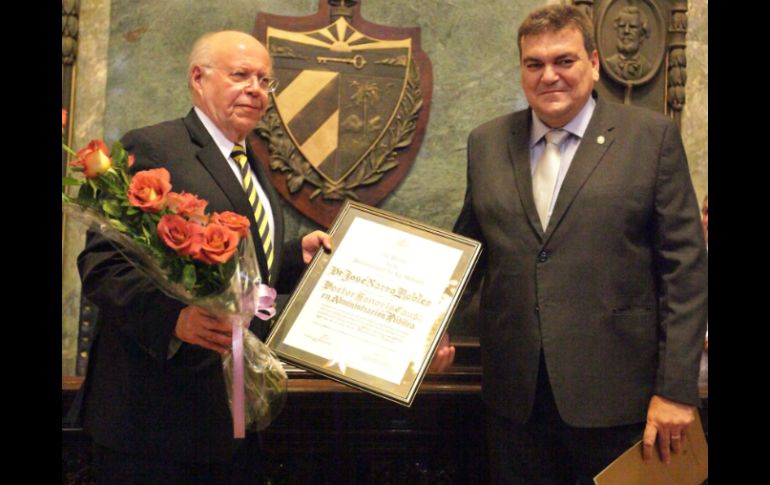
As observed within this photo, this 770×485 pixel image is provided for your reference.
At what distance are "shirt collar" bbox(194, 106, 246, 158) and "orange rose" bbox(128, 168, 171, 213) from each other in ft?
1.83

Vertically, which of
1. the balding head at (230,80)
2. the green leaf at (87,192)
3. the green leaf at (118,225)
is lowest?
the green leaf at (118,225)

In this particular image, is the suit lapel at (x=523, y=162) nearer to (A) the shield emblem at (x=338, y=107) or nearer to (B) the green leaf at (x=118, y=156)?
(A) the shield emblem at (x=338, y=107)

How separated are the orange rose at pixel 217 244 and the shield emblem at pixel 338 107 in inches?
60.6

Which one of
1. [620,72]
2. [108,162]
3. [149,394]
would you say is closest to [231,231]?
[108,162]

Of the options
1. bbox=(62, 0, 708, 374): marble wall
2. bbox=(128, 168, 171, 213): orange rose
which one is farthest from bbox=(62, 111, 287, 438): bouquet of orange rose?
bbox=(62, 0, 708, 374): marble wall

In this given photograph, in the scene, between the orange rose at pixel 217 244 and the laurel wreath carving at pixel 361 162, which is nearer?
the orange rose at pixel 217 244

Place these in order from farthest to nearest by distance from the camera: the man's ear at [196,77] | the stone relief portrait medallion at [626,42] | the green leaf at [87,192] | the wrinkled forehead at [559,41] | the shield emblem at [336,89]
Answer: the stone relief portrait medallion at [626,42]
the shield emblem at [336,89]
the man's ear at [196,77]
the wrinkled forehead at [559,41]
the green leaf at [87,192]

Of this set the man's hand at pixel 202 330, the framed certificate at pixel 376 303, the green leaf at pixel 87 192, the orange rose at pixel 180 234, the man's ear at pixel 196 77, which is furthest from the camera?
the man's ear at pixel 196 77

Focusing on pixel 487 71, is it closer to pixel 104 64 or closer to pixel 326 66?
pixel 326 66

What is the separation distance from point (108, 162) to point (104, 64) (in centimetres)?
167

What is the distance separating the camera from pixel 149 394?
2.30 meters

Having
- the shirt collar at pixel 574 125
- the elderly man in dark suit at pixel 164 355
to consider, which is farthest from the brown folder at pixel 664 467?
the elderly man in dark suit at pixel 164 355

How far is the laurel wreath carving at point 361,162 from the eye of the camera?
A: 3.50m

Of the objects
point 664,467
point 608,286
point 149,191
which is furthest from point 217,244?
point 664,467
